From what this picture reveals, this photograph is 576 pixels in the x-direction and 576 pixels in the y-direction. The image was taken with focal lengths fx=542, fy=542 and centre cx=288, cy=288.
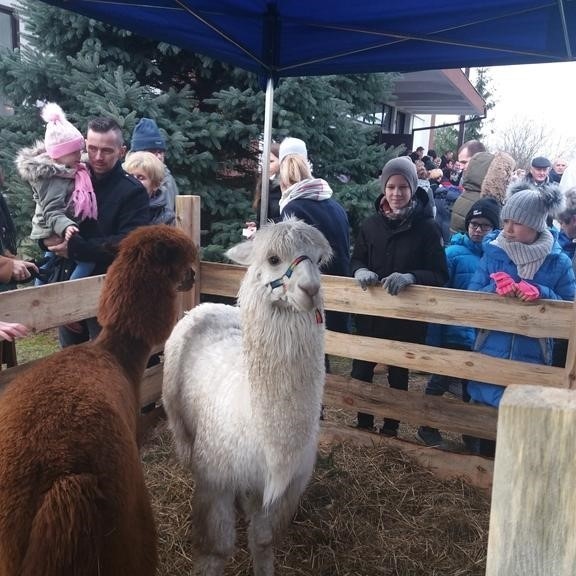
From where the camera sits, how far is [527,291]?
129 inches

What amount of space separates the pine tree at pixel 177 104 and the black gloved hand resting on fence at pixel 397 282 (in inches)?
118

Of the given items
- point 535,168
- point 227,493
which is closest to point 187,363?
point 227,493

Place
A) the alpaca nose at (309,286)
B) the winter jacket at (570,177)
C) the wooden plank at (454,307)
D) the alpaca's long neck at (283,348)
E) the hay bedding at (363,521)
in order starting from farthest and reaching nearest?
the winter jacket at (570,177), the wooden plank at (454,307), the hay bedding at (363,521), the alpaca's long neck at (283,348), the alpaca nose at (309,286)

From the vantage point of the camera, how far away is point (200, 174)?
6609 mm

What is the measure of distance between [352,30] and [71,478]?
3.62 metres

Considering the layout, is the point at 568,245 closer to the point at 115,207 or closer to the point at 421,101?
the point at 115,207

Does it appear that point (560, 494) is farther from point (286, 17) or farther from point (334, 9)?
point (286, 17)

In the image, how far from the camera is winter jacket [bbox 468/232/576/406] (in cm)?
350

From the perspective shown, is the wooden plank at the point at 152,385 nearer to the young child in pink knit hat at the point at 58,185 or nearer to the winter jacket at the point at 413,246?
the young child in pink knit hat at the point at 58,185

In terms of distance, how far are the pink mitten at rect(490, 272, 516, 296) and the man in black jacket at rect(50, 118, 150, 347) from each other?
7.83 ft

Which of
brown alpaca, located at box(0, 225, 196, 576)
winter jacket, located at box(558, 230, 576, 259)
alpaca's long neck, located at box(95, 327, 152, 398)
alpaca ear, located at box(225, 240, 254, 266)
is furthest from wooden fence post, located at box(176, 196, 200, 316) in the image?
winter jacket, located at box(558, 230, 576, 259)

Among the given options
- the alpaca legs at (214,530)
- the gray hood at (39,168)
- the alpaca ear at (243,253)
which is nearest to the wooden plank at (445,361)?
the alpaca ear at (243,253)

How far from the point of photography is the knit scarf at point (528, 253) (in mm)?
3457

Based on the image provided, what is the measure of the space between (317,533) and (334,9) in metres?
3.42
